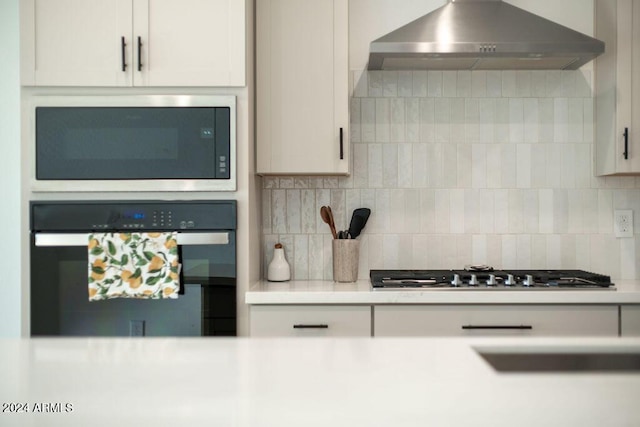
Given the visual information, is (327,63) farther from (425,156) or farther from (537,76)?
(537,76)

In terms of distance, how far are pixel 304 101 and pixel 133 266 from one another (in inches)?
38.7

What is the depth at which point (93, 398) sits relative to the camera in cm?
60

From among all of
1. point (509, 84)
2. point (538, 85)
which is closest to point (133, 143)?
point (509, 84)

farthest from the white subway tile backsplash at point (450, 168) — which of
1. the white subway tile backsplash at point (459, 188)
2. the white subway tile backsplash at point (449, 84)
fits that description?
the white subway tile backsplash at point (449, 84)

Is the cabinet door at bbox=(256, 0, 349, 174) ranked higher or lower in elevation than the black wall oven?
higher

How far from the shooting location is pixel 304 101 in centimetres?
237

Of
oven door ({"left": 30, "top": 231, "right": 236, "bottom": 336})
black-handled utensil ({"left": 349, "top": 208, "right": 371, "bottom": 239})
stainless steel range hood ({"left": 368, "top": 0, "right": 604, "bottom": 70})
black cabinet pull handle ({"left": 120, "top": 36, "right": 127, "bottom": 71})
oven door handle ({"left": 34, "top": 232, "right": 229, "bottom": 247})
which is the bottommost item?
oven door ({"left": 30, "top": 231, "right": 236, "bottom": 336})

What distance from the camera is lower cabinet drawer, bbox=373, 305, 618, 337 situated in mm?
2082

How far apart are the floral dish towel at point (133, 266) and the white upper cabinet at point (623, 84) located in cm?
193

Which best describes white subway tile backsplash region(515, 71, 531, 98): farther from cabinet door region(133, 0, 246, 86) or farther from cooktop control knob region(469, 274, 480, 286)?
cabinet door region(133, 0, 246, 86)

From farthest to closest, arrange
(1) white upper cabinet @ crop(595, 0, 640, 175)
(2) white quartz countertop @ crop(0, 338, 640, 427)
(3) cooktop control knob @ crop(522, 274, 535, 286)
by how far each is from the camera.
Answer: (1) white upper cabinet @ crop(595, 0, 640, 175) < (3) cooktop control knob @ crop(522, 274, 535, 286) < (2) white quartz countertop @ crop(0, 338, 640, 427)

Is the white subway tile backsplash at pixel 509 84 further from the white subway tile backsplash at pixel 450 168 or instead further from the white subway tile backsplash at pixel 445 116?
the white subway tile backsplash at pixel 450 168

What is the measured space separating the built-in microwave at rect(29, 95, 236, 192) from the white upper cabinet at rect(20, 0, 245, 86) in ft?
0.26

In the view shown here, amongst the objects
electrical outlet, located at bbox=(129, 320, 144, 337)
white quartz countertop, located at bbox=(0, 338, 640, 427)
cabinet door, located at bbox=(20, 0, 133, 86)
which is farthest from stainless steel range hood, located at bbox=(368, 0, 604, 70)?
white quartz countertop, located at bbox=(0, 338, 640, 427)
